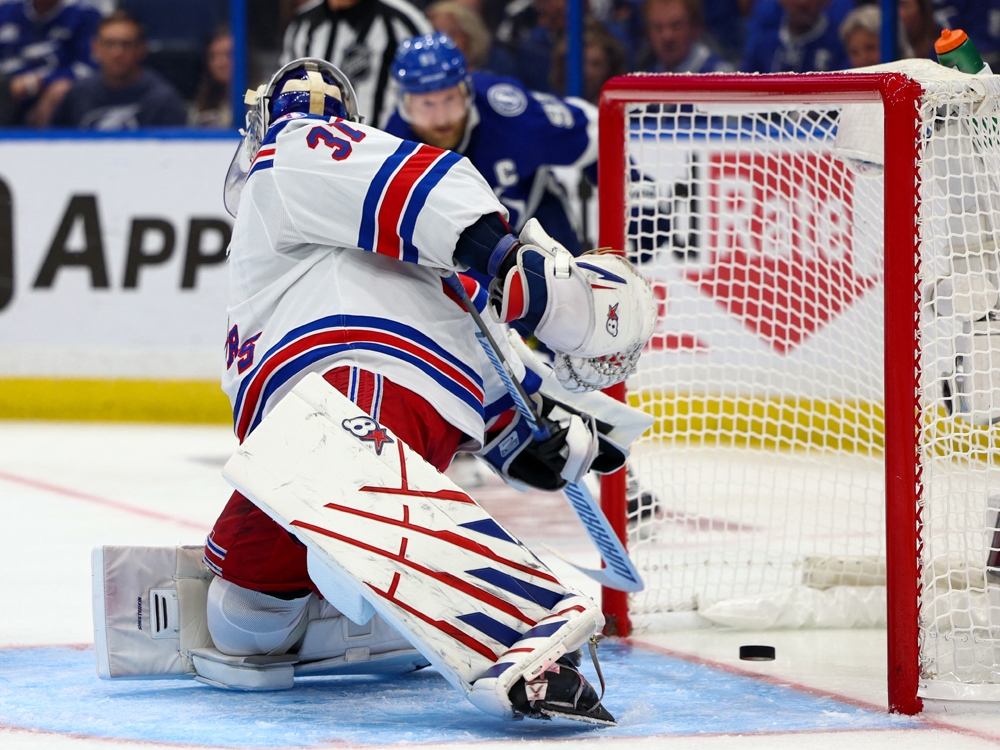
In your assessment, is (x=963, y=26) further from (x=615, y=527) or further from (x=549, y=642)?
(x=549, y=642)

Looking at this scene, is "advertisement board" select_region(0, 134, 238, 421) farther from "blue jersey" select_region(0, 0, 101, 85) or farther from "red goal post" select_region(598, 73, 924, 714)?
"red goal post" select_region(598, 73, 924, 714)

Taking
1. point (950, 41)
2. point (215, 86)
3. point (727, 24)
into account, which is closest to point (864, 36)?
point (727, 24)

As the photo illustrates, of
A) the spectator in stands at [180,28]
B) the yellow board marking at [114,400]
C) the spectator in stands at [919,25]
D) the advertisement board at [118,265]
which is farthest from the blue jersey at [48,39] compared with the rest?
the spectator in stands at [919,25]

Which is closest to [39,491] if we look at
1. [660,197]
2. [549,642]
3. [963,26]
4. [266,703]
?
[660,197]

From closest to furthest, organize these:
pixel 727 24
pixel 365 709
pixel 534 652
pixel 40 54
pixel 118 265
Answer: pixel 534 652
pixel 365 709
pixel 727 24
pixel 118 265
pixel 40 54

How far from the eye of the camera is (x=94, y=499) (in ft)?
14.0

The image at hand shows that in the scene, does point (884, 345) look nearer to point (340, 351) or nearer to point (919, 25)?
point (340, 351)

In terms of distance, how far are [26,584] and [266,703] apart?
1114mm

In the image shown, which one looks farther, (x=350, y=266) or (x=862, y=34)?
(x=862, y=34)

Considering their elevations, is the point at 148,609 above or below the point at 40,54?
below

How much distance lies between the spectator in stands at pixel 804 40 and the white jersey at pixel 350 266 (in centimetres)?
370

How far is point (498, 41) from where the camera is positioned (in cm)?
600

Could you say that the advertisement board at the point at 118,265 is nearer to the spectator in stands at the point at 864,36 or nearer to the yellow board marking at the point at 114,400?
the yellow board marking at the point at 114,400

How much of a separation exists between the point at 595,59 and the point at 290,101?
3745 mm
